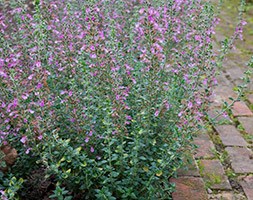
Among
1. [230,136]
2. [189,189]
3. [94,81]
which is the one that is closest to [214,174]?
[189,189]

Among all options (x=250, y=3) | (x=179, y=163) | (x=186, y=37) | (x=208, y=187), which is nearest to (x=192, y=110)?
(x=179, y=163)

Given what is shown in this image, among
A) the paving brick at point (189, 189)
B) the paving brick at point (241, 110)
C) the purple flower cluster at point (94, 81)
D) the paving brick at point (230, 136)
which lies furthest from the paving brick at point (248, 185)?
the paving brick at point (241, 110)

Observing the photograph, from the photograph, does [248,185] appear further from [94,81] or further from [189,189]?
[94,81]

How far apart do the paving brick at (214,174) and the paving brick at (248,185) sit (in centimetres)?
13

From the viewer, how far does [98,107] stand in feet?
8.29

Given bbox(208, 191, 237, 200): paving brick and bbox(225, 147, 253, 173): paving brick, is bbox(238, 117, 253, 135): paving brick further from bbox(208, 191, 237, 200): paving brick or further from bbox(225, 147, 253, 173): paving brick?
bbox(208, 191, 237, 200): paving brick

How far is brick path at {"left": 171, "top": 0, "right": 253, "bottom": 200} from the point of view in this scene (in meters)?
2.92

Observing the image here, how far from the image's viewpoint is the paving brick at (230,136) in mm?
3555

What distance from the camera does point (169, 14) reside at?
9.53 ft

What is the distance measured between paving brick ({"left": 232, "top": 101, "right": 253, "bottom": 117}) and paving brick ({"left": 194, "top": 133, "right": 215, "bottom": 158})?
616 millimetres

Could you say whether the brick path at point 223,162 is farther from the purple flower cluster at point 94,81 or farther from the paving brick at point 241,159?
the purple flower cluster at point 94,81

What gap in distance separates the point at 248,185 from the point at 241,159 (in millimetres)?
342

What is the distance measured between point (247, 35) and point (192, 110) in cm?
434

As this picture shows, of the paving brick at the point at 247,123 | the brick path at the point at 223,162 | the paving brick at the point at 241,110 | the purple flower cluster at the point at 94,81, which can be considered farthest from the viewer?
the paving brick at the point at 241,110
